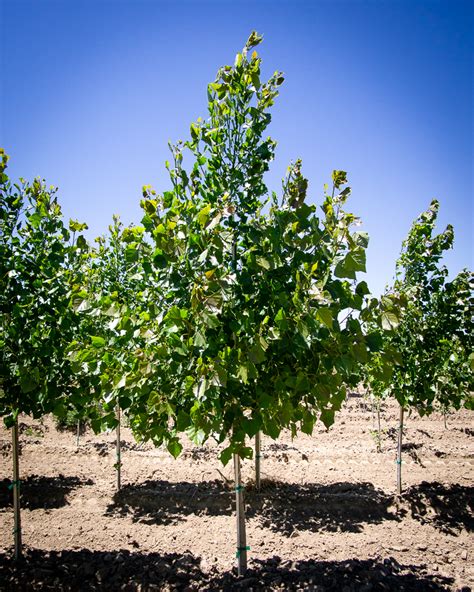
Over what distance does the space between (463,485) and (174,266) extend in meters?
8.91

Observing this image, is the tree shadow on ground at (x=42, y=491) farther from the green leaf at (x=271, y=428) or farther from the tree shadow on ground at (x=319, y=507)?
the green leaf at (x=271, y=428)

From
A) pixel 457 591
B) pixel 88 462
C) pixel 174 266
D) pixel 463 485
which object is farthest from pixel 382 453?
pixel 174 266

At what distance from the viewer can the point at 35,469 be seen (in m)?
9.89

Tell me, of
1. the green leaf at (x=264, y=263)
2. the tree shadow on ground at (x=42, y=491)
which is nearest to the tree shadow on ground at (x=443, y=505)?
the green leaf at (x=264, y=263)

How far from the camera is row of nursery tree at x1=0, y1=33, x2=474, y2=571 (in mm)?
2525

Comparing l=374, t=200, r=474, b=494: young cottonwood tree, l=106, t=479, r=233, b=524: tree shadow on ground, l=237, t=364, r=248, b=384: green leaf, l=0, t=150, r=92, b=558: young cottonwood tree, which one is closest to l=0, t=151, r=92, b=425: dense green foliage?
l=0, t=150, r=92, b=558: young cottonwood tree

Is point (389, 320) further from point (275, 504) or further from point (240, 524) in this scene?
point (275, 504)

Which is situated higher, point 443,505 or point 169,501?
point 443,505

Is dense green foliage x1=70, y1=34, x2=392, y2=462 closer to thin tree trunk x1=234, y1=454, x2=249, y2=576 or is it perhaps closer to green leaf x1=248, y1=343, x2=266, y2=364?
green leaf x1=248, y1=343, x2=266, y2=364

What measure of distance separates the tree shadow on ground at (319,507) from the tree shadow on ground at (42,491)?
4170 millimetres

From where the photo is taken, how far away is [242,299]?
3.30 meters

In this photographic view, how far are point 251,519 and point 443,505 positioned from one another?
383 centimetres

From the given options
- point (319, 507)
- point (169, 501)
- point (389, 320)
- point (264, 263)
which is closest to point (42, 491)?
point (169, 501)

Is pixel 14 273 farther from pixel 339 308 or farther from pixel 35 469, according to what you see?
pixel 35 469
